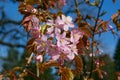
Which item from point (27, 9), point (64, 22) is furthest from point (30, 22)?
point (64, 22)

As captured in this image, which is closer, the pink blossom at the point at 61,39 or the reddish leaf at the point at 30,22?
the pink blossom at the point at 61,39

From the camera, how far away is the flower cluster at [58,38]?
4.71 feet

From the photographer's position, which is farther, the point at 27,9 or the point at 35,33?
the point at 27,9

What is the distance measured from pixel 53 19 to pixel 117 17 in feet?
2.02

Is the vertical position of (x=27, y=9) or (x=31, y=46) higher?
(x=27, y=9)

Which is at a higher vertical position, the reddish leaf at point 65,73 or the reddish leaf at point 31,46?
the reddish leaf at point 31,46

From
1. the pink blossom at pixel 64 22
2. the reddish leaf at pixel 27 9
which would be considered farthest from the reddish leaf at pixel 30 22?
the pink blossom at pixel 64 22

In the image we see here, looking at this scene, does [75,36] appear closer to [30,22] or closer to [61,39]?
[61,39]

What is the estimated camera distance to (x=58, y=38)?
143 centimetres

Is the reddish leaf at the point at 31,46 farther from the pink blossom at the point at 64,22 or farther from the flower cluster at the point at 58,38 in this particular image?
the pink blossom at the point at 64,22

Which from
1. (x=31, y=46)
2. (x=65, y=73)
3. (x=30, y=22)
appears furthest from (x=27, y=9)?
(x=65, y=73)

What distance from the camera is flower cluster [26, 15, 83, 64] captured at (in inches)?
56.5

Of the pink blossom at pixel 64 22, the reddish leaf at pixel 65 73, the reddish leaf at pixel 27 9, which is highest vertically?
the reddish leaf at pixel 27 9

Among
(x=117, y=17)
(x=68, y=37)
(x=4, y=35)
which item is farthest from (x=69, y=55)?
(x=4, y=35)
